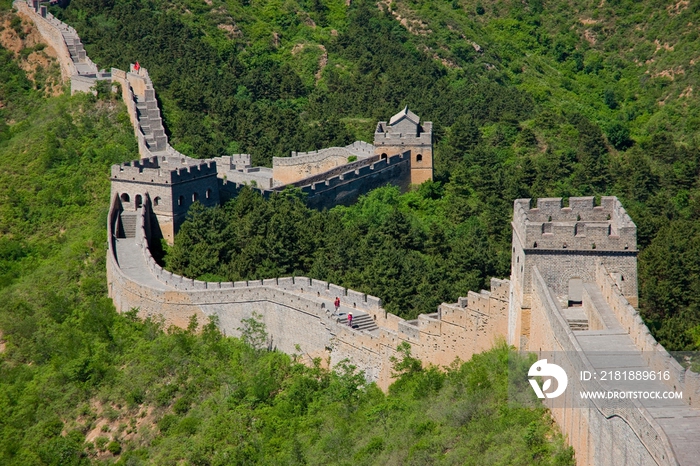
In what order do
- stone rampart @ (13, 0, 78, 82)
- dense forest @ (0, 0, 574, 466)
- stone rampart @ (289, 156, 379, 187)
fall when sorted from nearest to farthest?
1. dense forest @ (0, 0, 574, 466)
2. stone rampart @ (289, 156, 379, 187)
3. stone rampart @ (13, 0, 78, 82)

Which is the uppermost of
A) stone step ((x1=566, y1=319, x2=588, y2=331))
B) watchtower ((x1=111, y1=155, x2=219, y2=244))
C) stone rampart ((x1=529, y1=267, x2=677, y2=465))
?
watchtower ((x1=111, y1=155, x2=219, y2=244))

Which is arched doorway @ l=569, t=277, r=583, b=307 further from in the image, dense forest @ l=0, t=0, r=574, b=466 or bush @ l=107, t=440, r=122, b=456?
bush @ l=107, t=440, r=122, b=456

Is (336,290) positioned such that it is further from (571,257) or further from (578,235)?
(578,235)

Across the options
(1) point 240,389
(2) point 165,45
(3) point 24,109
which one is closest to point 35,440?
(1) point 240,389

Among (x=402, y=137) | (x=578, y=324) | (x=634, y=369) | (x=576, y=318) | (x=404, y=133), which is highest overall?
(x=404, y=133)

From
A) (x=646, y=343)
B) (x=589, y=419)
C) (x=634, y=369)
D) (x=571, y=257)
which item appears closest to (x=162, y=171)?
(x=571, y=257)

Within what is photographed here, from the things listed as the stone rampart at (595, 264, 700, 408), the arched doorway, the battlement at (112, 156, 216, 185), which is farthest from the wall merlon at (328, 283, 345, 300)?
the stone rampart at (595, 264, 700, 408)
